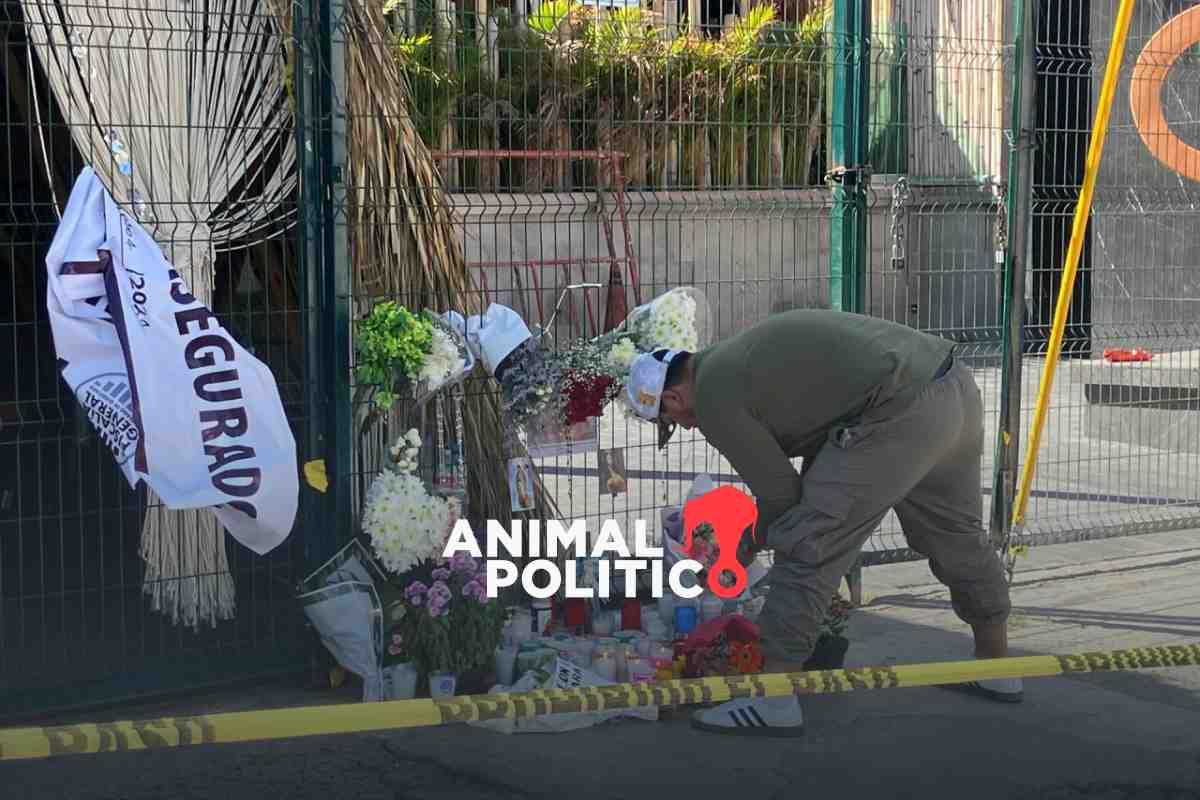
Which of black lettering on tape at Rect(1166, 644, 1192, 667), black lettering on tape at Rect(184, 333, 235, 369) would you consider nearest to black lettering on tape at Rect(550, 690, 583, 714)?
black lettering on tape at Rect(184, 333, 235, 369)

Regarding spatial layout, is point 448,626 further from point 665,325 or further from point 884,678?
point 884,678

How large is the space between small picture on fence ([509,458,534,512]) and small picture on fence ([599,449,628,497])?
0.97ft

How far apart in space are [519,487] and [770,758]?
152 cm

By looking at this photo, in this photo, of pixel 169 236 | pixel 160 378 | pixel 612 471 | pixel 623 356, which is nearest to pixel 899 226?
pixel 623 356

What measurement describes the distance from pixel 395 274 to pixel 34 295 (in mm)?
1347

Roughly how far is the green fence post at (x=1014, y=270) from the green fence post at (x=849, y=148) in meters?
0.75

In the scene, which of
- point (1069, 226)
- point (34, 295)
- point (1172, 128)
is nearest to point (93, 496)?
point (34, 295)

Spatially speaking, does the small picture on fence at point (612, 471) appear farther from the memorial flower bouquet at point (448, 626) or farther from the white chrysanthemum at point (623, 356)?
the memorial flower bouquet at point (448, 626)

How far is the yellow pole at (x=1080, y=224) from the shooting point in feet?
22.4

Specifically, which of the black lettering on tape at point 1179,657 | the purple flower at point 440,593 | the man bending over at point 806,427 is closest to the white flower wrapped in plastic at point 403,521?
the purple flower at point 440,593

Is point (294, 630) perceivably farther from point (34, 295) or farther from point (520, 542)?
point (34, 295)

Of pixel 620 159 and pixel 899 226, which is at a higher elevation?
pixel 620 159

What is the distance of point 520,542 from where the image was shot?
6336mm

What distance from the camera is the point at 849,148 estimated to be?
6.75 meters
